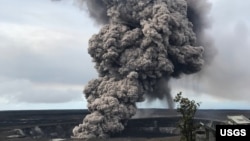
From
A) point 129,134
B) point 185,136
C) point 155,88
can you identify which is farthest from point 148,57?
point 185,136

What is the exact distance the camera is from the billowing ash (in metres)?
95.3

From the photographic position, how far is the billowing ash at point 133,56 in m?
95.3

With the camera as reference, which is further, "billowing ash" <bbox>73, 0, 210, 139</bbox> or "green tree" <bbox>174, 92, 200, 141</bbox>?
"billowing ash" <bbox>73, 0, 210, 139</bbox>

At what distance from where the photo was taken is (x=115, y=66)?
3976 inches

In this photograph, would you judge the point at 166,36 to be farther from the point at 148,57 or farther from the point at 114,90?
the point at 114,90

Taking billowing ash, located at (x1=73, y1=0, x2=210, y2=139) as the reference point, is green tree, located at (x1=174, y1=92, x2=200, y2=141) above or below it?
below

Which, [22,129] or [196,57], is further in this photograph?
[22,129]

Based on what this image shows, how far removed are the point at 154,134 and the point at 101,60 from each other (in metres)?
20.7

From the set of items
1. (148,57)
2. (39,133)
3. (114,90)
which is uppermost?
(148,57)

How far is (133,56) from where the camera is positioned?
97375mm

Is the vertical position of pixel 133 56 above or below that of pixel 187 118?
above

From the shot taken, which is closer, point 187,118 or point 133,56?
point 187,118

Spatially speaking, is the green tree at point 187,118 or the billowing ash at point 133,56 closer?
the green tree at point 187,118

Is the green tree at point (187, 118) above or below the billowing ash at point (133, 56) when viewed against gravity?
below
